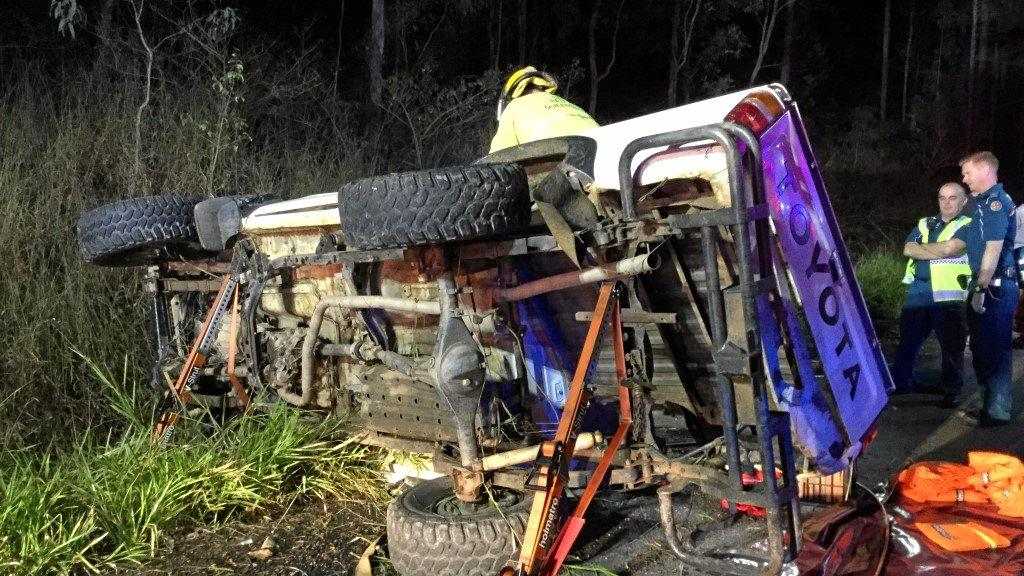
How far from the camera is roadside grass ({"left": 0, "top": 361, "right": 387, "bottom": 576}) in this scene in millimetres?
3123

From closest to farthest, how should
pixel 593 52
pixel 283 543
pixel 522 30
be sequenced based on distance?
pixel 283 543, pixel 522 30, pixel 593 52

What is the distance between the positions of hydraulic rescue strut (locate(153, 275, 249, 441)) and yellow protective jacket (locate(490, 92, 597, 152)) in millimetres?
1573

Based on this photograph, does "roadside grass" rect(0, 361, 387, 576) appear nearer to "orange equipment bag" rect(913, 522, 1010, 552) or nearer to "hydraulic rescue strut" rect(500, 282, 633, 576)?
"hydraulic rescue strut" rect(500, 282, 633, 576)

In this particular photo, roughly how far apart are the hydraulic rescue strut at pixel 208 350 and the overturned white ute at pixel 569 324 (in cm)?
1

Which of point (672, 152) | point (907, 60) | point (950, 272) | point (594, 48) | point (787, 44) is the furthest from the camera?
point (907, 60)

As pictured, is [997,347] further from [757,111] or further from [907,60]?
[907,60]

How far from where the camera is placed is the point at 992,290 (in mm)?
4754

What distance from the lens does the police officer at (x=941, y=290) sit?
508 centimetres

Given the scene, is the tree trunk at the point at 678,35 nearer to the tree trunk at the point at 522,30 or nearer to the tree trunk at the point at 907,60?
the tree trunk at the point at 522,30

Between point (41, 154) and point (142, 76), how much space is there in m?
2.09

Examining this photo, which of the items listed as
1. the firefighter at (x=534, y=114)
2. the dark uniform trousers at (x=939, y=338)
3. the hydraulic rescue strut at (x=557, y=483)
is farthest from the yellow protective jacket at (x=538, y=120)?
the dark uniform trousers at (x=939, y=338)

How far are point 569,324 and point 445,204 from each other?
1124 mm

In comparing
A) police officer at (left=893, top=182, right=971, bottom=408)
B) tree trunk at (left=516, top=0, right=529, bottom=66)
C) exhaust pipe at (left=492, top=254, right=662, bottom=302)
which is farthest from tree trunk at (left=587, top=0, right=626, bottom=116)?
exhaust pipe at (left=492, top=254, right=662, bottom=302)

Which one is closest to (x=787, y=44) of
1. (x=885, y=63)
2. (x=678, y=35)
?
(x=678, y=35)
